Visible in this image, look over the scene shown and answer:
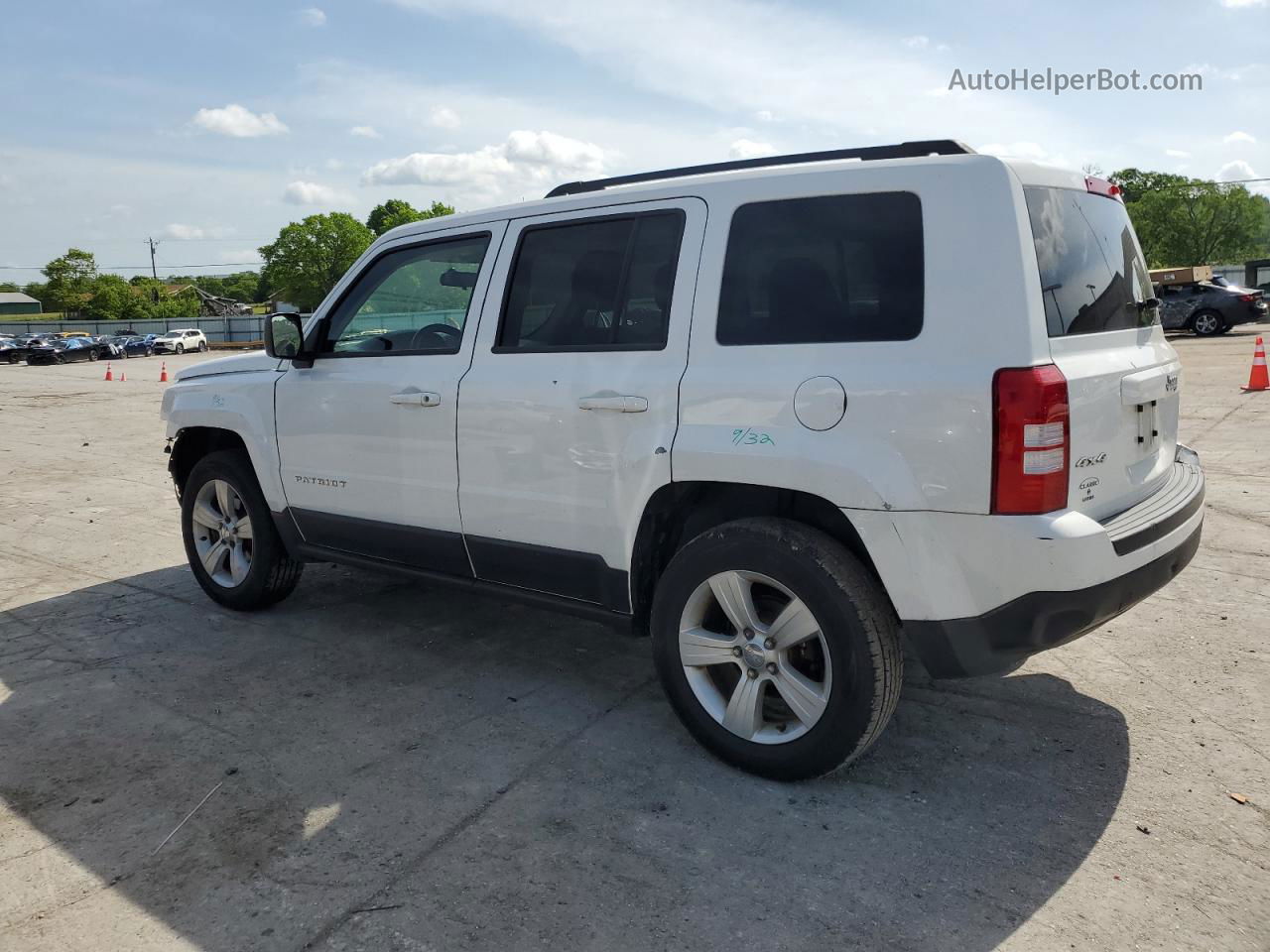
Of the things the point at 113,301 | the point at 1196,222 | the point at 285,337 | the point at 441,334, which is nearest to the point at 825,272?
the point at 441,334

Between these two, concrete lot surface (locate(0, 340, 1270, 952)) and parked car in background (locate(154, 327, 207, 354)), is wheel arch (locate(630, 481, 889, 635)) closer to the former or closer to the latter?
concrete lot surface (locate(0, 340, 1270, 952))

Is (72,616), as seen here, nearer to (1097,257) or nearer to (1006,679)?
(1006,679)

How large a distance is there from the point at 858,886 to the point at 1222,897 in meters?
0.98

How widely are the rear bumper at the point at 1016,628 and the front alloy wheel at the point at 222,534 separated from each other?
3706mm

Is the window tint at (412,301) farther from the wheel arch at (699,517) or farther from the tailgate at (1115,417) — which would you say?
the tailgate at (1115,417)

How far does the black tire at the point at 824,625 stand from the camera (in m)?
3.05

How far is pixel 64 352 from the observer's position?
135 feet

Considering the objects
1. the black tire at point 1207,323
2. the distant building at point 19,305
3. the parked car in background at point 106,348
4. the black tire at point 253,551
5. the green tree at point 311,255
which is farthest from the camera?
the distant building at point 19,305

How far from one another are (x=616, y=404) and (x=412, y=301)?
1.42m

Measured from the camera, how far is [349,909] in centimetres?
267

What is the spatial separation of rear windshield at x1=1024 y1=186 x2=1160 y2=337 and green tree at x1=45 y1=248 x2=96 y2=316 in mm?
117571

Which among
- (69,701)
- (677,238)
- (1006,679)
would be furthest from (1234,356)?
(69,701)

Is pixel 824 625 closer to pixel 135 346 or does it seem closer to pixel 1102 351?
pixel 1102 351

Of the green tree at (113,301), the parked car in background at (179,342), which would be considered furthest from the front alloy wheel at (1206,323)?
the green tree at (113,301)
